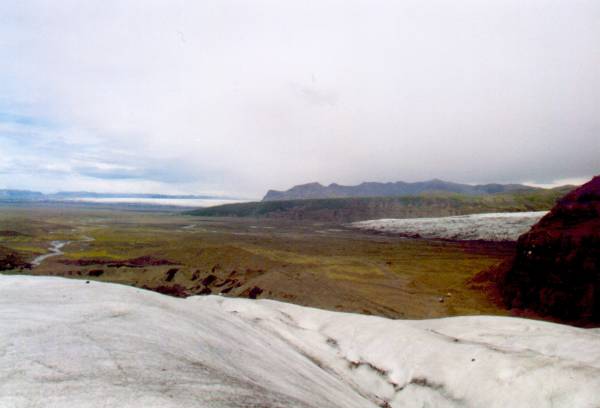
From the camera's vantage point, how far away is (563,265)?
1811cm

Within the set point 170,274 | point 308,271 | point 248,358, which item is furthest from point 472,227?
point 248,358

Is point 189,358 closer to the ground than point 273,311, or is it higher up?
higher up

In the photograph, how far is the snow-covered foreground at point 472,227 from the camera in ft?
196

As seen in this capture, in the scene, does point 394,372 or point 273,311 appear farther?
point 273,311

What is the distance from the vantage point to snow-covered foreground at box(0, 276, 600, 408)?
3.48 metres

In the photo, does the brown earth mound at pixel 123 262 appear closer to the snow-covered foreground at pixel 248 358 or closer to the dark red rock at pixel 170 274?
the dark red rock at pixel 170 274

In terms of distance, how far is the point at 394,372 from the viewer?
7520mm

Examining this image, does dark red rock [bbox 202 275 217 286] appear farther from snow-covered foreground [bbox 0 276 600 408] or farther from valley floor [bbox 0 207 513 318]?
snow-covered foreground [bbox 0 276 600 408]

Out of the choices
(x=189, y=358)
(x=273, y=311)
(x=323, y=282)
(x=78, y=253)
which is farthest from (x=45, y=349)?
(x=78, y=253)

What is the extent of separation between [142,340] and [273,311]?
23.5ft

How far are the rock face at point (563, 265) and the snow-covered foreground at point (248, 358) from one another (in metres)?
10.4

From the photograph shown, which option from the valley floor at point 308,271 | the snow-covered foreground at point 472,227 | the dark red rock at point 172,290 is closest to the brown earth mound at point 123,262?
the valley floor at point 308,271

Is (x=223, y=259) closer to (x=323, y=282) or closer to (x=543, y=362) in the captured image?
(x=323, y=282)

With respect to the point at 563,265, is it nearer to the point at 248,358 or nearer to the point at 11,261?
the point at 248,358
